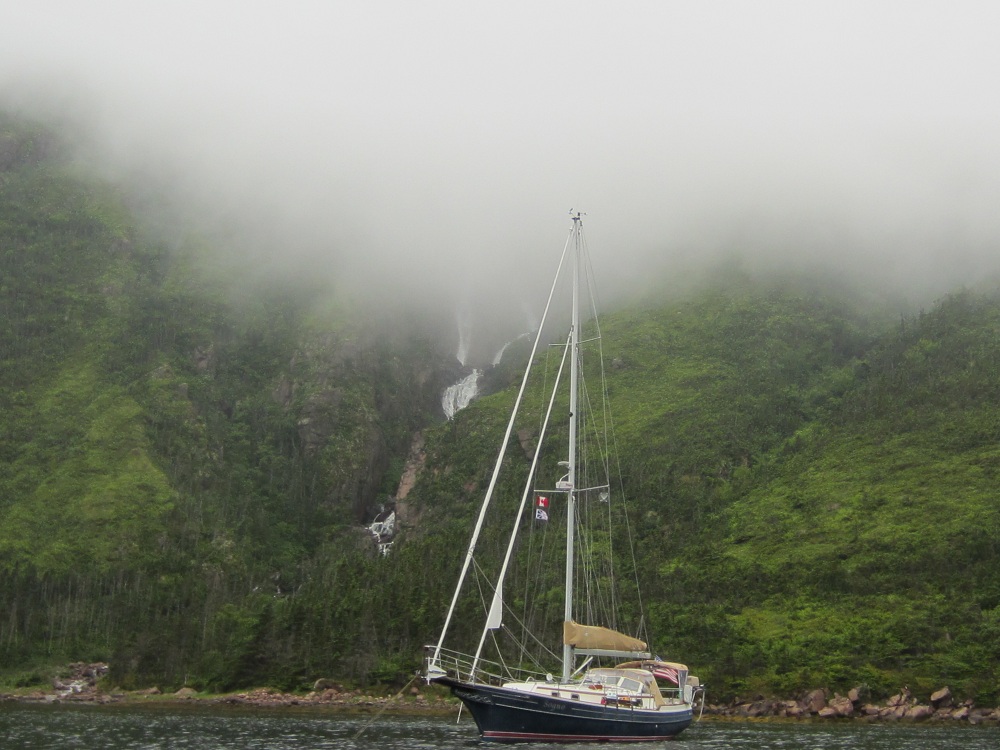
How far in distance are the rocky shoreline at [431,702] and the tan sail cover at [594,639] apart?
37040mm

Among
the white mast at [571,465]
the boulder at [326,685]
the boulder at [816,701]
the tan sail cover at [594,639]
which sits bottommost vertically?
the boulder at [816,701]

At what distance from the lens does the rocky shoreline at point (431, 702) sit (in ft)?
298

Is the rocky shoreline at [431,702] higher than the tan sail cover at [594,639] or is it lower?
lower

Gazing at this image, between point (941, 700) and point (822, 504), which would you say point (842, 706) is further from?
point (822, 504)

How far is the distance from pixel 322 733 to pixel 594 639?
69.1 ft

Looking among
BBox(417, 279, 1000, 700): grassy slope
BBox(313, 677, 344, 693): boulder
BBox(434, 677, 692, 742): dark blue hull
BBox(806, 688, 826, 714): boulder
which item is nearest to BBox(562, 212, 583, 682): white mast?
BBox(434, 677, 692, 742): dark blue hull

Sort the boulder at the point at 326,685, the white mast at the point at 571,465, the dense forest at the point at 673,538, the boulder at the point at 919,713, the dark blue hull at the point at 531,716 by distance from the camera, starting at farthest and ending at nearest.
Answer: the boulder at the point at 326,685, the dense forest at the point at 673,538, the boulder at the point at 919,713, the white mast at the point at 571,465, the dark blue hull at the point at 531,716

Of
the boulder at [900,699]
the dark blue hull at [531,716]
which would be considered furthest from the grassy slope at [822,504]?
the dark blue hull at [531,716]

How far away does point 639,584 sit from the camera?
123 meters

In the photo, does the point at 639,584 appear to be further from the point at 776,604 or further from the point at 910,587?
the point at 910,587

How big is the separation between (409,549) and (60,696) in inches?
1867

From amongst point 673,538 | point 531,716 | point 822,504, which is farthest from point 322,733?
point 822,504

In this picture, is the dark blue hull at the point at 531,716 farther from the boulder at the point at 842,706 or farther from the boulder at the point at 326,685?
the boulder at the point at 326,685

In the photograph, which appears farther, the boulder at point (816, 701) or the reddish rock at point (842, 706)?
the boulder at point (816, 701)
